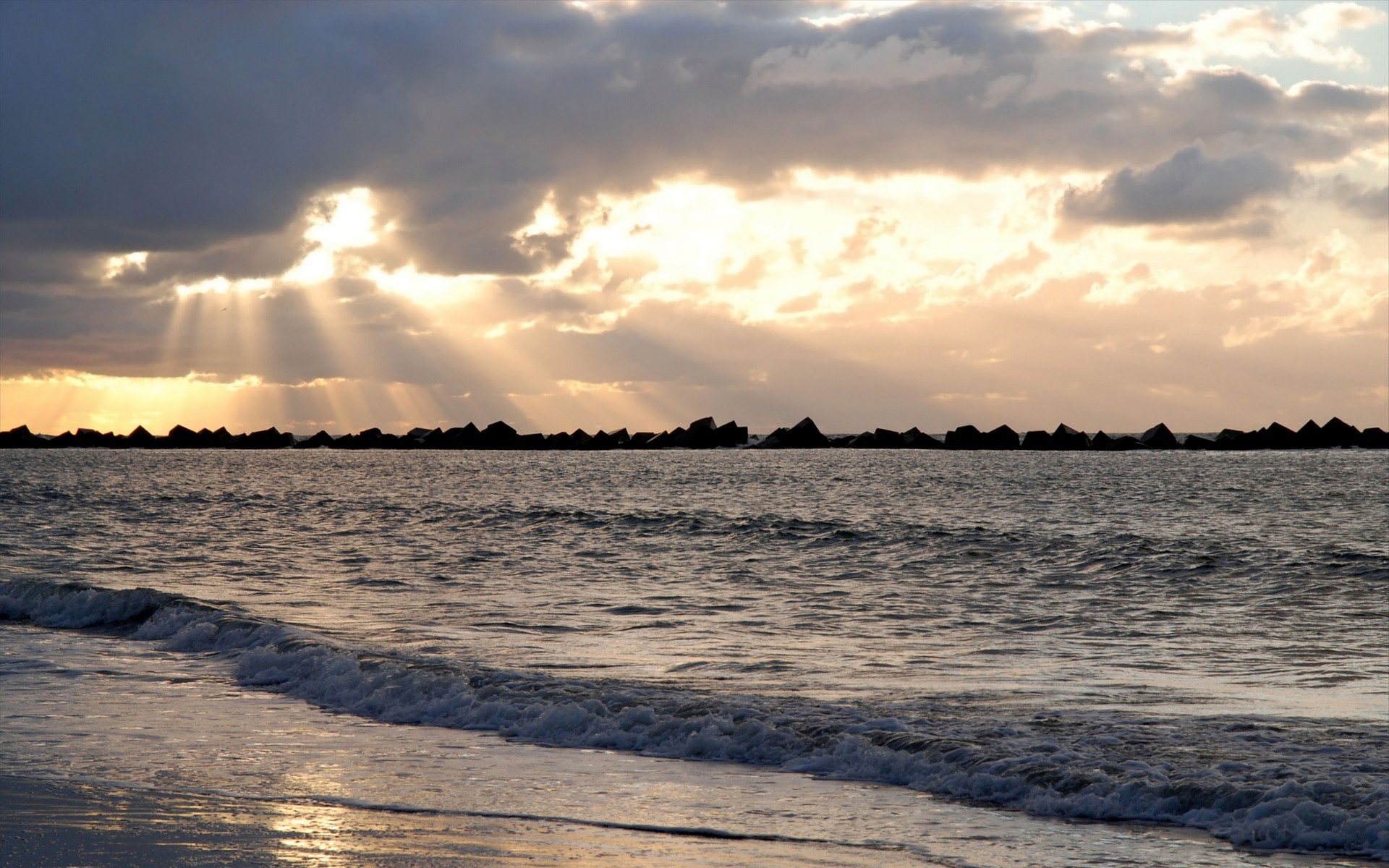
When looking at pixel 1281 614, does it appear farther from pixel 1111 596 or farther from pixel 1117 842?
pixel 1117 842

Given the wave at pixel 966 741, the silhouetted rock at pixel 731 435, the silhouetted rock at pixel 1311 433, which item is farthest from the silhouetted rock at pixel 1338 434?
the wave at pixel 966 741

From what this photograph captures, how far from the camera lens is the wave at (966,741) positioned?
8398 millimetres

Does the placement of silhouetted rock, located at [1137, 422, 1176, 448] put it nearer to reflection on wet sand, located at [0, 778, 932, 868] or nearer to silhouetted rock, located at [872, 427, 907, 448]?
silhouetted rock, located at [872, 427, 907, 448]

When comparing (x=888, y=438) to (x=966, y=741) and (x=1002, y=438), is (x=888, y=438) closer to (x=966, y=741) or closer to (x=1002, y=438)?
(x=1002, y=438)

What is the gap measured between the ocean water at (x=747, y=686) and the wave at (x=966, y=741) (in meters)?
0.04

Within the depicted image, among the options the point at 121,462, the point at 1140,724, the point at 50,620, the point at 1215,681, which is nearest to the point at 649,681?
the point at 1140,724

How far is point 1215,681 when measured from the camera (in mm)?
13148

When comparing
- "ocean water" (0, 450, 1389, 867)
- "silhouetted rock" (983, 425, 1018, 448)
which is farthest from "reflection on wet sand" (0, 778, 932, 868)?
"silhouetted rock" (983, 425, 1018, 448)

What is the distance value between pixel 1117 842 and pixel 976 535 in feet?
86.4

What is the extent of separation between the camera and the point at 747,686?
42.5ft

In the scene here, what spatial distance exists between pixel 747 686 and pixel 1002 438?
5636 inches

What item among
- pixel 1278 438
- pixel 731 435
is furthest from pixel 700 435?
pixel 1278 438

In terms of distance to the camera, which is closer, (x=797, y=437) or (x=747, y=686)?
(x=747, y=686)

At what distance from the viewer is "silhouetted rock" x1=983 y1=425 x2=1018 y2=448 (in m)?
→ 151
